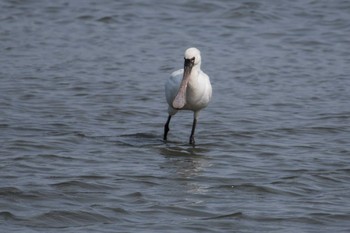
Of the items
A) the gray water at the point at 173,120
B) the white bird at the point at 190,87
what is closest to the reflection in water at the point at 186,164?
the gray water at the point at 173,120

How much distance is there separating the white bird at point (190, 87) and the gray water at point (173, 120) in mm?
449

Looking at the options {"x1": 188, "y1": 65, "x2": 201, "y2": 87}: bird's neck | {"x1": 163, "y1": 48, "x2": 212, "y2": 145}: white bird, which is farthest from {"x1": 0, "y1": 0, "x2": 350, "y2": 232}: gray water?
{"x1": 188, "y1": 65, "x2": 201, "y2": 87}: bird's neck

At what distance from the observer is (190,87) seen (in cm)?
1085

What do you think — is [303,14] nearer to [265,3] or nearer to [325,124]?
[265,3]

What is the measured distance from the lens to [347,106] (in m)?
12.9

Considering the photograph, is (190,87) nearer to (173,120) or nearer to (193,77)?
(193,77)

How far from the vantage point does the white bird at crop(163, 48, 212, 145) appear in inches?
423

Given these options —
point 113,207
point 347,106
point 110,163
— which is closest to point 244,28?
point 347,106

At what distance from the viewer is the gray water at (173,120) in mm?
7961

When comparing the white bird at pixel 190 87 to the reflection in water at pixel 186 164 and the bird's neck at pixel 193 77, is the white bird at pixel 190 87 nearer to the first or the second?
the bird's neck at pixel 193 77

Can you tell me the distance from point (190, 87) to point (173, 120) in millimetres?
1608

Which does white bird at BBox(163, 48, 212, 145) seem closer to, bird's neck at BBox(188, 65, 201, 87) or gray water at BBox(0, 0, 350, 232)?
bird's neck at BBox(188, 65, 201, 87)

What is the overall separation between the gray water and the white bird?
45cm

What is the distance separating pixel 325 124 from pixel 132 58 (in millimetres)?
4736
